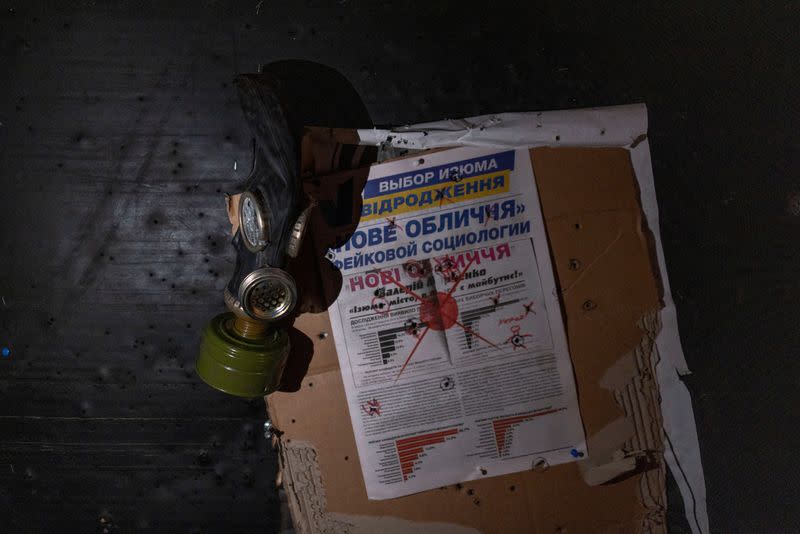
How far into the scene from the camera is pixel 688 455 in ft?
3.45

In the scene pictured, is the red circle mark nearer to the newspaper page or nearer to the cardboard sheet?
the newspaper page

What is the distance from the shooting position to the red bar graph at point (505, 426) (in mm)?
1036

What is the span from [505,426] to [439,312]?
0.87 ft

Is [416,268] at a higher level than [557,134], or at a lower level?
lower

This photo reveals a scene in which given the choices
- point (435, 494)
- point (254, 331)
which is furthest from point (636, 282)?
point (254, 331)

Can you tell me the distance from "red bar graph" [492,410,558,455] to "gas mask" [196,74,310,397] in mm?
451

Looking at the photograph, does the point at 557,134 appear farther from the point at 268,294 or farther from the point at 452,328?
the point at 268,294

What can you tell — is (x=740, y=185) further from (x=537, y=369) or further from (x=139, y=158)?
(x=139, y=158)

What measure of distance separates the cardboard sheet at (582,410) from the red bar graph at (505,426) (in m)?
0.06

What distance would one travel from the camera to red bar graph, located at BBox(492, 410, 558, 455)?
1.04 meters

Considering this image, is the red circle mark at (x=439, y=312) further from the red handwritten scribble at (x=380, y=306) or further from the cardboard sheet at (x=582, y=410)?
the cardboard sheet at (x=582, y=410)

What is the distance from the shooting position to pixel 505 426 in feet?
3.41

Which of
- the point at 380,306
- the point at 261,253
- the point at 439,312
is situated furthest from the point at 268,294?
the point at 439,312

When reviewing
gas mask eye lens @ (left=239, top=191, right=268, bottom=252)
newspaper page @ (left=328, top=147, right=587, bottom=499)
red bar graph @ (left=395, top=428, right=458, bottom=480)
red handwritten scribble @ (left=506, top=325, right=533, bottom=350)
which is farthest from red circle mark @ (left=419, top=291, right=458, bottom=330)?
gas mask eye lens @ (left=239, top=191, right=268, bottom=252)
